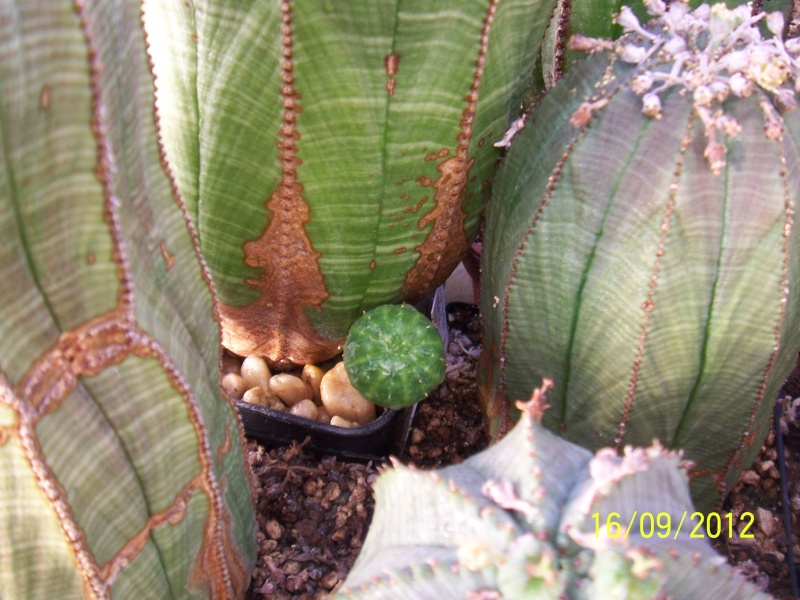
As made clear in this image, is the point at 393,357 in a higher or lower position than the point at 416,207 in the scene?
lower

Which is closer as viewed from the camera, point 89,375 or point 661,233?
point 89,375

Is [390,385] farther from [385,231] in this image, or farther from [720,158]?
[720,158]

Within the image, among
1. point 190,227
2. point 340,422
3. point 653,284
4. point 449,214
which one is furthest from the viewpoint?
point 340,422

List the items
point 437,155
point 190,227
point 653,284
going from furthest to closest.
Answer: point 437,155, point 653,284, point 190,227

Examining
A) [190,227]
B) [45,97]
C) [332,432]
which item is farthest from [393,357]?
[45,97]

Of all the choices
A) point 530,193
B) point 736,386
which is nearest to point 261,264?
point 530,193
